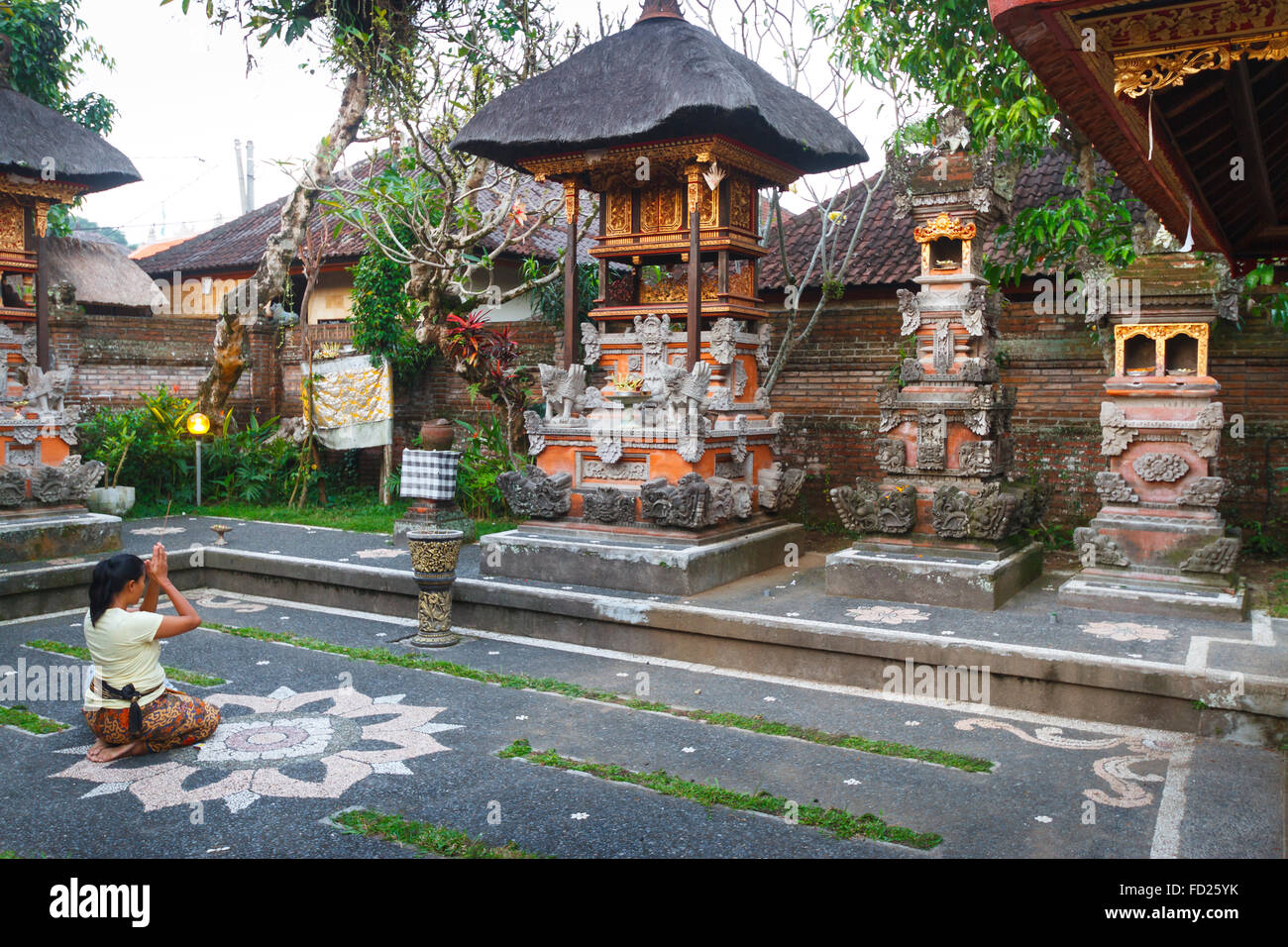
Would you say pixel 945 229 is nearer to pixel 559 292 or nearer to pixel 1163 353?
pixel 1163 353

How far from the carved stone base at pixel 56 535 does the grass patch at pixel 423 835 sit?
6.12 meters

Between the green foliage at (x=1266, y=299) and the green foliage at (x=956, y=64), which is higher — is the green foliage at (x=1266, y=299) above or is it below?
below

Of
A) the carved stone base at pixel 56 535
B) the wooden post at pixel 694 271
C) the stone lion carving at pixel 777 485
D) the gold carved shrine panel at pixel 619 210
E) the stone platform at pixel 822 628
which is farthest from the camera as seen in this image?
the gold carved shrine panel at pixel 619 210

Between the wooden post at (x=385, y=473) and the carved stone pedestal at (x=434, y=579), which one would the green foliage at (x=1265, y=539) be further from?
the wooden post at (x=385, y=473)

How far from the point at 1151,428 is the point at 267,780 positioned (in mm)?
6401

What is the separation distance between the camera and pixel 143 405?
13523 mm

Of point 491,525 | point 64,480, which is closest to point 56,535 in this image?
Result: point 64,480

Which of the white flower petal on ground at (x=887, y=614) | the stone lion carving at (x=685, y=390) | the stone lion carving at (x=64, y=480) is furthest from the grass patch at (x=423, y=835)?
the stone lion carving at (x=64, y=480)

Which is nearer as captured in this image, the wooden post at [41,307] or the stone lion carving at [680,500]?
the stone lion carving at [680,500]

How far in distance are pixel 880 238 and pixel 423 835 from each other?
10.1 meters

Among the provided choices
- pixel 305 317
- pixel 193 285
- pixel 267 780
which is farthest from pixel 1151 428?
pixel 193 285

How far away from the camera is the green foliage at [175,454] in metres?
12.4

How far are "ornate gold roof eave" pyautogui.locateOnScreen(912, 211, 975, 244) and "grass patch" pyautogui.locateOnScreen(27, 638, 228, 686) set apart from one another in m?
5.95

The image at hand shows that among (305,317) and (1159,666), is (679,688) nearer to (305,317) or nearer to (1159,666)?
(1159,666)
